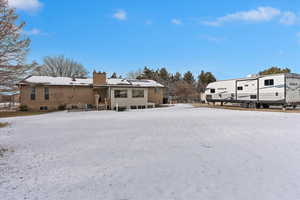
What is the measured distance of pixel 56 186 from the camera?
2.82 m

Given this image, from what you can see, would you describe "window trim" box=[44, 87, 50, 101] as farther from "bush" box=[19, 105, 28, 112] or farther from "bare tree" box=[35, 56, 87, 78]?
"bare tree" box=[35, 56, 87, 78]

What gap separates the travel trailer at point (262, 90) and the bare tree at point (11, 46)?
20.5m

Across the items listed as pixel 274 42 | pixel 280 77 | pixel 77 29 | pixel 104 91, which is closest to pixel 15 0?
pixel 77 29

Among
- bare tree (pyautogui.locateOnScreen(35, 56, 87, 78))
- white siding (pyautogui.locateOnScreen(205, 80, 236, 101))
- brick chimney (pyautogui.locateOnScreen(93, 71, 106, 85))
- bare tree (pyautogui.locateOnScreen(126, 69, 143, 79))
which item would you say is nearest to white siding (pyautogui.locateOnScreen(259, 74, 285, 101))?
white siding (pyautogui.locateOnScreen(205, 80, 236, 101))

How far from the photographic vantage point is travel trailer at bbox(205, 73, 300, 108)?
1623 centimetres

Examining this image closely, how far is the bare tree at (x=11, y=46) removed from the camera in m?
7.95

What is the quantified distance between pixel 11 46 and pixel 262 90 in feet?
69.4

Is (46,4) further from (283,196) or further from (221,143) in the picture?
(283,196)

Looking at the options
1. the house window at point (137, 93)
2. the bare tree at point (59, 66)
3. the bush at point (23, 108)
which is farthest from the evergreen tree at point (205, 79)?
the bush at point (23, 108)

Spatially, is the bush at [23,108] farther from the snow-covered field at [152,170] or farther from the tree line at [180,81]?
the tree line at [180,81]

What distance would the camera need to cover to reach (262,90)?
58.4 feet

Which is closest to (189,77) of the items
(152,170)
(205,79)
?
(205,79)

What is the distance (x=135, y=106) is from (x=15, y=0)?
46.0 ft

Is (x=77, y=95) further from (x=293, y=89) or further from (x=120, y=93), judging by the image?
(x=293, y=89)
